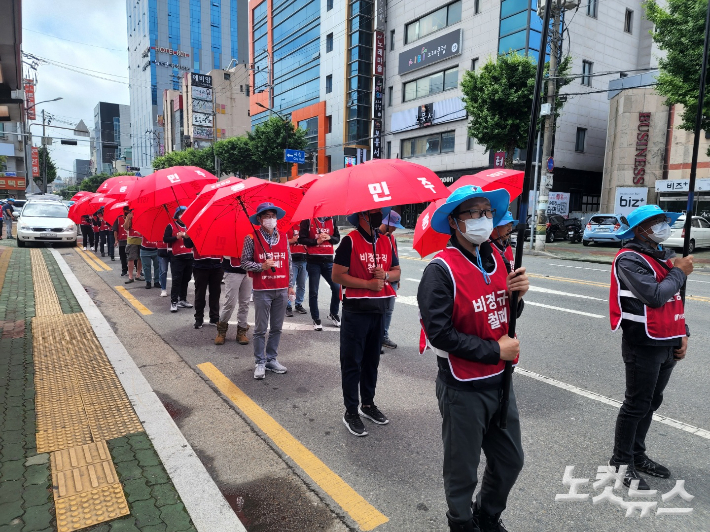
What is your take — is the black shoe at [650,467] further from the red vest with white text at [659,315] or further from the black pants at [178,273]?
the black pants at [178,273]

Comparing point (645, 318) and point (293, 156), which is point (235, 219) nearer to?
point (645, 318)

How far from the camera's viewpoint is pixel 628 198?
26484 millimetres

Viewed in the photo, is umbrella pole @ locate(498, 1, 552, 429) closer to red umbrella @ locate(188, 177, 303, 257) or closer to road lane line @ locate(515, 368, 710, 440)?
road lane line @ locate(515, 368, 710, 440)

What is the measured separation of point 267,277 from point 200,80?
90.2m

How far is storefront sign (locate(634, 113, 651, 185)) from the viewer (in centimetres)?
2617

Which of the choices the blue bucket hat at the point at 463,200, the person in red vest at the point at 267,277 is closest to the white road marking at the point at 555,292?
the person in red vest at the point at 267,277

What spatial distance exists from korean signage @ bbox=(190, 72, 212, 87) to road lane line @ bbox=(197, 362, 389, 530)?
9005 centimetres

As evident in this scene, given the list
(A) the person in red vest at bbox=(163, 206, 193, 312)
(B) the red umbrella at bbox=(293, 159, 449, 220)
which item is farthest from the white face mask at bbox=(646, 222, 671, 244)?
(A) the person in red vest at bbox=(163, 206, 193, 312)

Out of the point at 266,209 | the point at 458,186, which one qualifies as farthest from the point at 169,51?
the point at 458,186

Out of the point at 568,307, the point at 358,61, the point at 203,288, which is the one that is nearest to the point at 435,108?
the point at 358,61

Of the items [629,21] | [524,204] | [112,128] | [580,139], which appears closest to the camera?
[524,204]

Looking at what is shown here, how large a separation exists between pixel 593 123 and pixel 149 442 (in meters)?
34.9

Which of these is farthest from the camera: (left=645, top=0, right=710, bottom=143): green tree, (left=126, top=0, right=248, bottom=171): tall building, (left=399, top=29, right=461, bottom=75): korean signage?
(left=126, top=0, right=248, bottom=171): tall building

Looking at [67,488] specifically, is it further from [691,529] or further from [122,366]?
[691,529]
